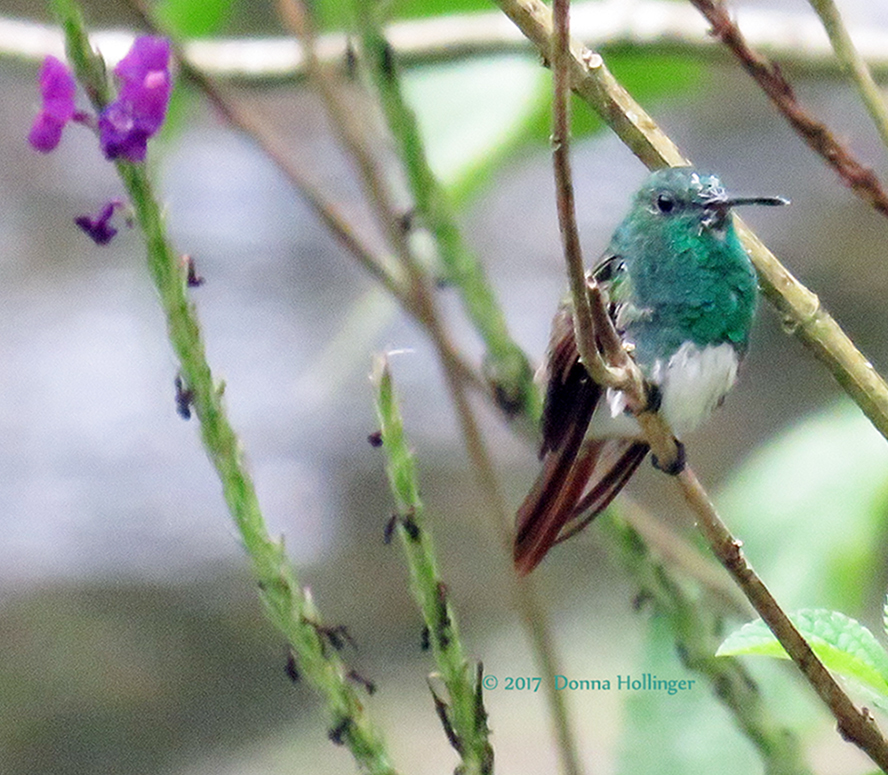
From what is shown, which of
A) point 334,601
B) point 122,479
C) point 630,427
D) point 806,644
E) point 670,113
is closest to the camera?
point 806,644

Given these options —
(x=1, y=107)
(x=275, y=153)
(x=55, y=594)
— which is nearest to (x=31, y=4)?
(x=1, y=107)

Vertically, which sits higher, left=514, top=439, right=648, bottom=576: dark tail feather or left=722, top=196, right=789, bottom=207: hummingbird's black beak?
left=722, top=196, right=789, bottom=207: hummingbird's black beak

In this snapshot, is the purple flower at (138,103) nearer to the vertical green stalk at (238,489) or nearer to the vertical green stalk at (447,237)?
the vertical green stalk at (238,489)

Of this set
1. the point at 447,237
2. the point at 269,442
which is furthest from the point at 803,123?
the point at 269,442

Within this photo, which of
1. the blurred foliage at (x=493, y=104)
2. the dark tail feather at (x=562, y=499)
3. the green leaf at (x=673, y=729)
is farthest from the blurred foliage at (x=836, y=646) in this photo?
the blurred foliage at (x=493, y=104)

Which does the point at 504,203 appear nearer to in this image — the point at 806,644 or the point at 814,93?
the point at 814,93

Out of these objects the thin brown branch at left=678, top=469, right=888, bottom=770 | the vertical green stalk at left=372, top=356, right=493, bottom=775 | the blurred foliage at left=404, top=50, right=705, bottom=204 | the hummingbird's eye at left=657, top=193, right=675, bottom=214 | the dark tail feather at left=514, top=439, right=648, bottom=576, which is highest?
the blurred foliage at left=404, top=50, right=705, bottom=204

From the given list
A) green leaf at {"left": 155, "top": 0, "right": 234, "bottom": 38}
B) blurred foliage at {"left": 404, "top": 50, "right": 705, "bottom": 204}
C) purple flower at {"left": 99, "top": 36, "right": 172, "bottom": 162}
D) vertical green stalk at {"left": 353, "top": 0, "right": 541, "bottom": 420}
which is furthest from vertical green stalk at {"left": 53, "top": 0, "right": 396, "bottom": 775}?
green leaf at {"left": 155, "top": 0, "right": 234, "bottom": 38}

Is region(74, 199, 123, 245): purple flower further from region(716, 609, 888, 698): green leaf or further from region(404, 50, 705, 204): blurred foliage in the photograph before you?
region(404, 50, 705, 204): blurred foliage
